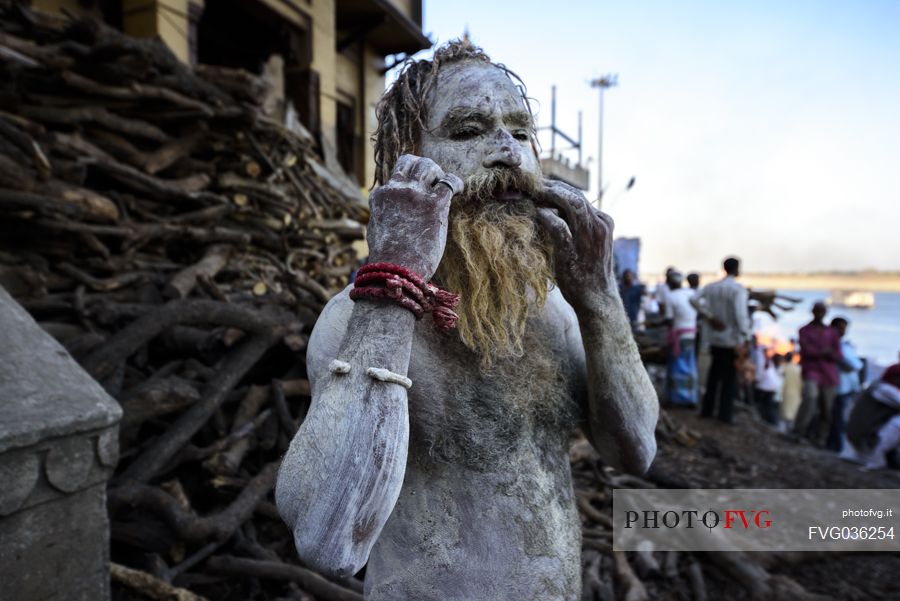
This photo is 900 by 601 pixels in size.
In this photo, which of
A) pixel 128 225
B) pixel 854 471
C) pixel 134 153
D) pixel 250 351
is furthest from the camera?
pixel 854 471

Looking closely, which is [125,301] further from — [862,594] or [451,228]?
[862,594]

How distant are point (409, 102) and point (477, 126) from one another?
0.22 metres

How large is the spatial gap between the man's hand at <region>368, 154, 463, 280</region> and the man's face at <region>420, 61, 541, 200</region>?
0.19 metres

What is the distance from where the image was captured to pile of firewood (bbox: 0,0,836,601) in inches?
118

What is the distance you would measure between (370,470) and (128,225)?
493 cm

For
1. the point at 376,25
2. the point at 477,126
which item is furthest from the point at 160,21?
the point at 477,126

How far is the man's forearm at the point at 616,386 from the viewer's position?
1.36m

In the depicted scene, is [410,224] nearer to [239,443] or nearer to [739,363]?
[239,443]

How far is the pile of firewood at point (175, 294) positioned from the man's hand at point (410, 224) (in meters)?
2.22

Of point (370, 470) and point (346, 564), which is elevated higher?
point (370, 470)

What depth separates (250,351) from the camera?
3963 millimetres

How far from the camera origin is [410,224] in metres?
1.16

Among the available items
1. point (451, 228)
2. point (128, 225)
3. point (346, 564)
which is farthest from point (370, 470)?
point (128, 225)

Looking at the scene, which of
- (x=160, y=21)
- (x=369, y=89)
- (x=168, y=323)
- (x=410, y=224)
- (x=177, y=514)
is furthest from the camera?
(x=369, y=89)
